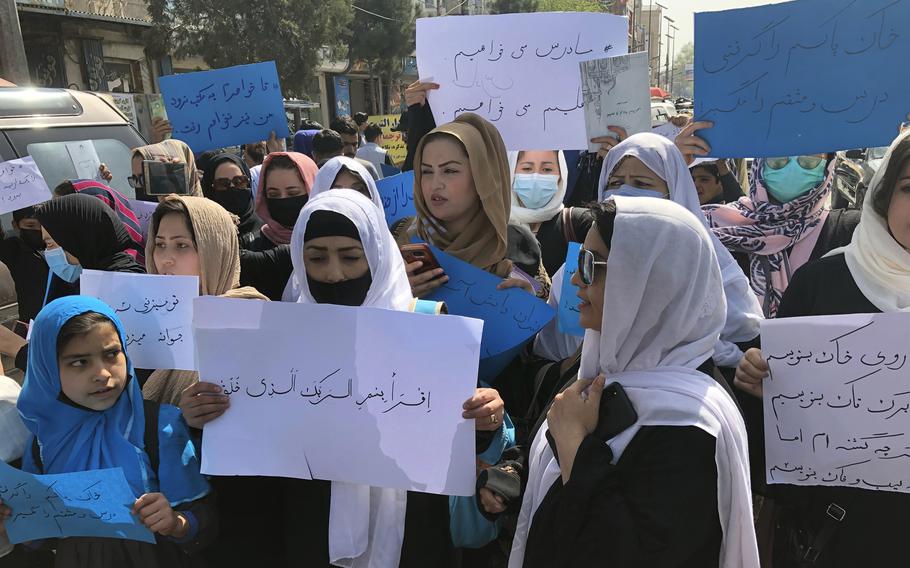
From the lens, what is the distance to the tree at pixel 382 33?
30.0 meters

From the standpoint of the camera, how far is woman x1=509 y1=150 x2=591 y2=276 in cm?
320

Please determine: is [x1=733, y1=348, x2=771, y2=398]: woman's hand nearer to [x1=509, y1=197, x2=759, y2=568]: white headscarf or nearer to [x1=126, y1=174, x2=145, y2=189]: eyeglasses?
[x1=509, y1=197, x2=759, y2=568]: white headscarf

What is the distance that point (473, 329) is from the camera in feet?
5.32

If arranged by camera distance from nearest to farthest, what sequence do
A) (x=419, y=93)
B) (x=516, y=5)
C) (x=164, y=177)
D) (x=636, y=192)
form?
(x=636, y=192), (x=419, y=93), (x=164, y=177), (x=516, y=5)

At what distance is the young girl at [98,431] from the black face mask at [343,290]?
1.80ft

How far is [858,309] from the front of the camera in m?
1.83

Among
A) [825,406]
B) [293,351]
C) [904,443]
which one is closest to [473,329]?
[293,351]

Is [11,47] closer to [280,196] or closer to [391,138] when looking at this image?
[391,138]

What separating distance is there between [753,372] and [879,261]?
56 centimetres

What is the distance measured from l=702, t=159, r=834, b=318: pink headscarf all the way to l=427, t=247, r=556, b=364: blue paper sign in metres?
1.48

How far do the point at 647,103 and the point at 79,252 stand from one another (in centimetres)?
263

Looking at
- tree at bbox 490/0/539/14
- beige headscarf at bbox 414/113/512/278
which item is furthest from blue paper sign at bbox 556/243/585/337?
tree at bbox 490/0/539/14

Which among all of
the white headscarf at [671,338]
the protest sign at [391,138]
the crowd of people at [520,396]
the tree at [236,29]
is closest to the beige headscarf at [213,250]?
the crowd of people at [520,396]

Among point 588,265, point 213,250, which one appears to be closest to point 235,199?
point 213,250
